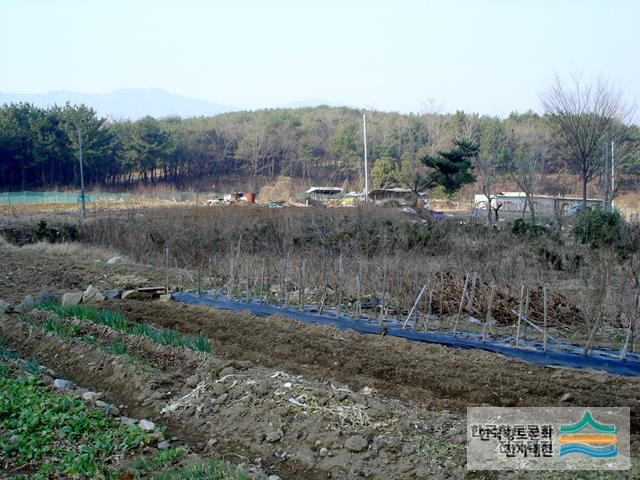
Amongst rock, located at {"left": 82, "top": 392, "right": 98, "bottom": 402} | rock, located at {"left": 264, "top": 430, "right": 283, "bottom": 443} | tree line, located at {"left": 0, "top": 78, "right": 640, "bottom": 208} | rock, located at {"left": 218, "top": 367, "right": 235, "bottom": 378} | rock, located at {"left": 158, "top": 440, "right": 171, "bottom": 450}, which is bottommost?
rock, located at {"left": 158, "top": 440, "right": 171, "bottom": 450}

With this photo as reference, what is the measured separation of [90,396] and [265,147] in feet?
179

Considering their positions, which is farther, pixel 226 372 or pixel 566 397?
pixel 226 372

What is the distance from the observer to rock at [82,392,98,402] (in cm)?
559

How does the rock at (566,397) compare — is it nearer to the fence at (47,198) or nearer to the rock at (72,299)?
the rock at (72,299)

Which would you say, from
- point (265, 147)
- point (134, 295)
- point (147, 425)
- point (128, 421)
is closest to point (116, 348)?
point (128, 421)

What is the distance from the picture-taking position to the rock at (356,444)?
4270 mm

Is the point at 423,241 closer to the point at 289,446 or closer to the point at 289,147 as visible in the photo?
the point at 289,446

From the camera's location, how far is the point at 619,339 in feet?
25.3

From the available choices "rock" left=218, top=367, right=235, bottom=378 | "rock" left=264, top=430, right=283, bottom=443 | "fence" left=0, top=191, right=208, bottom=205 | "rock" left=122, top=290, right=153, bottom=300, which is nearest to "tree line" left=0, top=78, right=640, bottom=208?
"fence" left=0, top=191, right=208, bottom=205

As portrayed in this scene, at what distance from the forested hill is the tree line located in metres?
0.10

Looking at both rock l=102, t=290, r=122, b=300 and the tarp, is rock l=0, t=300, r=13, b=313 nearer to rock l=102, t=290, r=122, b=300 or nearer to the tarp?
rock l=102, t=290, r=122, b=300

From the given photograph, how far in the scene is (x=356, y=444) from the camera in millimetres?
4297

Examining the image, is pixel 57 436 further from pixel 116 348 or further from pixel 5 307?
pixel 5 307

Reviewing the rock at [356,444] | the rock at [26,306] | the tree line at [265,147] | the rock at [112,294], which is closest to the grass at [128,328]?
the rock at [26,306]
